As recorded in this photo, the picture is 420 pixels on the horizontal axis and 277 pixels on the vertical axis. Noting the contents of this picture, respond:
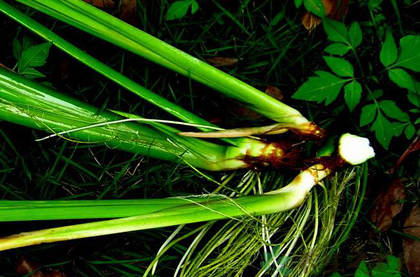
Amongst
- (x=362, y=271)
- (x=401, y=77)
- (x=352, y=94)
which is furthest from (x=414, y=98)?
(x=362, y=271)

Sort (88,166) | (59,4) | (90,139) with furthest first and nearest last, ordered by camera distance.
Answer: (88,166), (90,139), (59,4)

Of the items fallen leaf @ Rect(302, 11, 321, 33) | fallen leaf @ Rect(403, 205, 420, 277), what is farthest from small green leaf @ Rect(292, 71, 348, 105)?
fallen leaf @ Rect(403, 205, 420, 277)

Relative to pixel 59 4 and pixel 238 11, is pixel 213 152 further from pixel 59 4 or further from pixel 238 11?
pixel 59 4

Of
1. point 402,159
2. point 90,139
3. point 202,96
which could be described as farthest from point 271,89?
point 90,139

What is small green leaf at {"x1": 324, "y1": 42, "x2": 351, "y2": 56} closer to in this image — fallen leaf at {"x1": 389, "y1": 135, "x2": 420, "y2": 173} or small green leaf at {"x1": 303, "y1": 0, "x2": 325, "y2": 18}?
small green leaf at {"x1": 303, "y1": 0, "x2": 325, "y2": 18}

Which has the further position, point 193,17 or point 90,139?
point 193,17

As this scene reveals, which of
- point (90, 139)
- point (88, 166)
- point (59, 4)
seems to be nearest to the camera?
point (59, 4)

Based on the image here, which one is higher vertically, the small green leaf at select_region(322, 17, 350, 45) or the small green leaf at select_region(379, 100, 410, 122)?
the small green leaf at select_region(322, 17, 350, 45)
